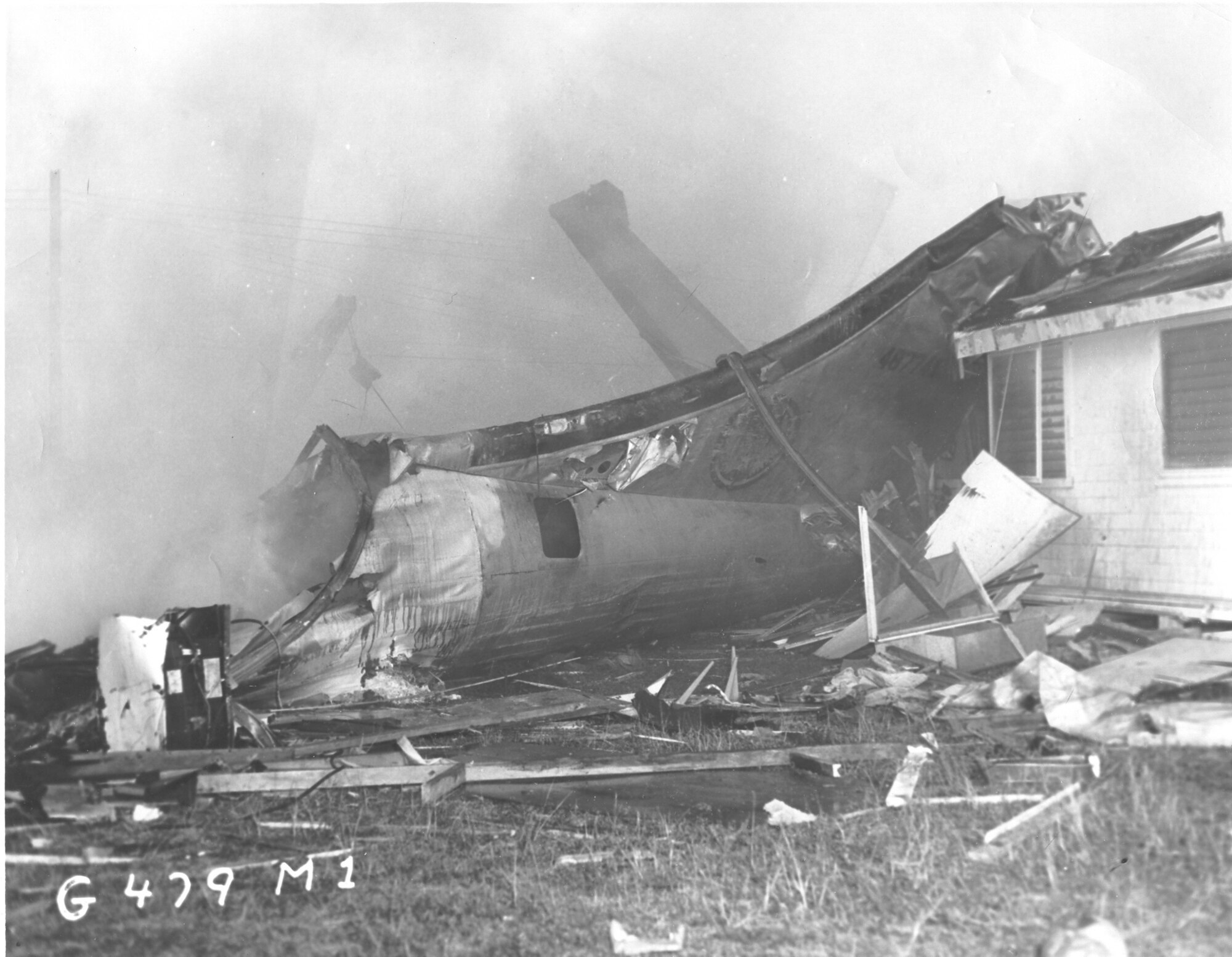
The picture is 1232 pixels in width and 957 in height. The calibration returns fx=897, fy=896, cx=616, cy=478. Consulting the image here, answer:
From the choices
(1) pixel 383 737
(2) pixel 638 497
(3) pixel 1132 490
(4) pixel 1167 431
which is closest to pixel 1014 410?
(3) pixel 1132 490

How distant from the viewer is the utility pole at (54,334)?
459 centimetres

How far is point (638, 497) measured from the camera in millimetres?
6832

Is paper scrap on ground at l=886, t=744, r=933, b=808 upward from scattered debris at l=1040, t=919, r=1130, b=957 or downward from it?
upward

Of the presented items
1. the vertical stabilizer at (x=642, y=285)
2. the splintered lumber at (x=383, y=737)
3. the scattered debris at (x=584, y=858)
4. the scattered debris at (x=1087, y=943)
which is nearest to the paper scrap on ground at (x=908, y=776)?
the scattered debris at (x=1087, y=943)

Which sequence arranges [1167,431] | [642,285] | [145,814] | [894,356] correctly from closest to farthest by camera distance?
1. [145,814]
2. [1167,431]
3. [894,356]
4. [642,285]

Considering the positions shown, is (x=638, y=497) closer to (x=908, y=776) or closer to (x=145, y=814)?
(x=908, y=776)

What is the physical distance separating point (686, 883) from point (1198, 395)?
497 cm

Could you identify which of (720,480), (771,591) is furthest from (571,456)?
(771,591)

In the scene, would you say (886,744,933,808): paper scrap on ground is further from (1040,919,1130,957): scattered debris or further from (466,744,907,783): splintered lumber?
(1040,919,1130,957): scattered debris

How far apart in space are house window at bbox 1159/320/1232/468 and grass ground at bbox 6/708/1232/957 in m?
3.01

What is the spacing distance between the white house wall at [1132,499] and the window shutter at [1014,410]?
1.20 ft

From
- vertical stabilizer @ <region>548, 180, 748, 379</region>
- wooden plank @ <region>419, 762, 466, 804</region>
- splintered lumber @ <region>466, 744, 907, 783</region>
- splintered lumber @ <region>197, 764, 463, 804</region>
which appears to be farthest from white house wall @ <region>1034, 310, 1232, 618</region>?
vertical stabilizer @ <region>548, 180, 748, 379</region>

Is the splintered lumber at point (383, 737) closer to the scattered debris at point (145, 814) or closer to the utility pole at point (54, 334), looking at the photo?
the scattered debris at point (145, 814)

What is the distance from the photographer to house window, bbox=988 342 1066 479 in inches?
279
